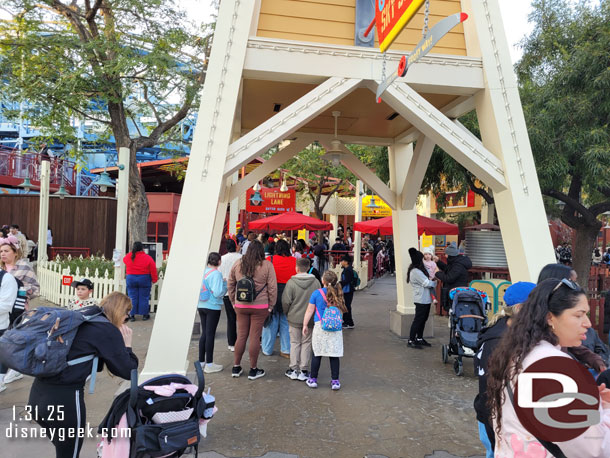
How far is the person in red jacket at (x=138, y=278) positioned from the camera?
916 cm

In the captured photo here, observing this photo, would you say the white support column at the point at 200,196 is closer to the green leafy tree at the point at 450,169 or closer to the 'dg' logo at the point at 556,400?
the 'dg' logo at the point at 556,400

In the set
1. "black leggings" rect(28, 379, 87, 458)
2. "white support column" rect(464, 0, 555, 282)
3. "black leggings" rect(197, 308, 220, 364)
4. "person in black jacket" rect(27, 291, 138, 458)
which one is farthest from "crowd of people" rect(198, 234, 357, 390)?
"black leggings" rect(28, 379, 87, 458)

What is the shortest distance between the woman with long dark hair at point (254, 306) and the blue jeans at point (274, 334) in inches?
39.0

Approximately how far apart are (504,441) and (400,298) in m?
7.00

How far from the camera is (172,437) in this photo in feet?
8.29

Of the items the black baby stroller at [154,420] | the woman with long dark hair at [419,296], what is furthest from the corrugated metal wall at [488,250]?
the black baby stroller at [154,420]

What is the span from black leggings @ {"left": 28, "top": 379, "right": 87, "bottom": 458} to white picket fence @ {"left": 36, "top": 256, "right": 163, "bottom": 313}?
6.83 meters

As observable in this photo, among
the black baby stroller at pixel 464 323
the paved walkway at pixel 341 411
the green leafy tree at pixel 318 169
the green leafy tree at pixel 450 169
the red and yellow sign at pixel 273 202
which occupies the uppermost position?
the green leafy tree at pixel 318 169

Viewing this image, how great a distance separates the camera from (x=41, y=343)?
2543 mm

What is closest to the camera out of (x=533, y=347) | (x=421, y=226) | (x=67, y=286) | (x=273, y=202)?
(x=533, y=347)

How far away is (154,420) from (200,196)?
2753 millimetres

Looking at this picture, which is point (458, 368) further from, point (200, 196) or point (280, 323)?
point (200, 196)

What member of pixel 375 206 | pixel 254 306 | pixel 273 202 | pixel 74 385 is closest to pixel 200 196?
pixel 254 306

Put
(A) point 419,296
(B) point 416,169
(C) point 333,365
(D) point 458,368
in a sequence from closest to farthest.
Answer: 1. (C) point 333,365
2. (D) point 458,368
3. (A) point 419,296
4. (B) point 416,169
